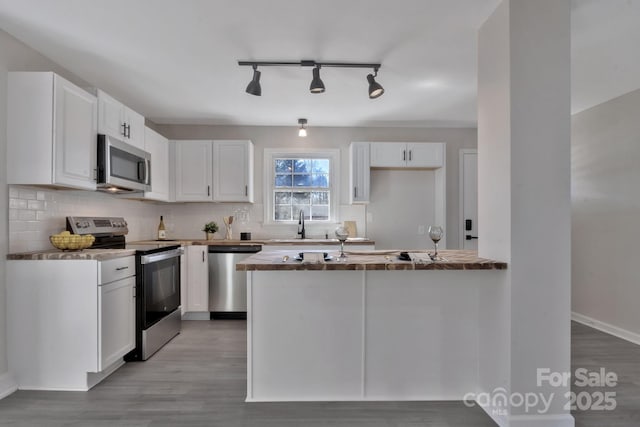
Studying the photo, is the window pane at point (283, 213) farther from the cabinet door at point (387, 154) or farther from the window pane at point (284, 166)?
the cabinet door at point (387, 154)

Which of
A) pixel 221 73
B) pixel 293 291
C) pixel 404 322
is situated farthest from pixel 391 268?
pixel 221 73

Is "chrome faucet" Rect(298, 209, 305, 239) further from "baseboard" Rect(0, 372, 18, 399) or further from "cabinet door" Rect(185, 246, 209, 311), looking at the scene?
"baseboard" Rect(0, 372, 18, 399)

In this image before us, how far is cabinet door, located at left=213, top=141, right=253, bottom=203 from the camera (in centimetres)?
429

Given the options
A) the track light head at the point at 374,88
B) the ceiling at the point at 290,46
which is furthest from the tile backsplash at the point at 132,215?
the track light head at the point at 374,88

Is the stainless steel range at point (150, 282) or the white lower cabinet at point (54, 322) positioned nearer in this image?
the white lower cabinet at point (54, 322)

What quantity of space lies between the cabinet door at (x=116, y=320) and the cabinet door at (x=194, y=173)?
1.66 meters

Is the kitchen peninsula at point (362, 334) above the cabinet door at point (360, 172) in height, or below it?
below

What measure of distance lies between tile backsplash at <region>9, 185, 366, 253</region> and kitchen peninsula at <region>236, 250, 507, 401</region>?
171 cm

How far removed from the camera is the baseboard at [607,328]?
326cm

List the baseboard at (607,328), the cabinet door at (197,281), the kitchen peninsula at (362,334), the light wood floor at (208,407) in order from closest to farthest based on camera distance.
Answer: the light wood floor at (208,407) < the kitchen peninsula at (362,334) < the baseboard at (607,328) < the cabinet door at (197,281)

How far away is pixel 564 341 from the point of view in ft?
6.18

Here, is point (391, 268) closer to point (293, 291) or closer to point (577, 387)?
point (293, 291)

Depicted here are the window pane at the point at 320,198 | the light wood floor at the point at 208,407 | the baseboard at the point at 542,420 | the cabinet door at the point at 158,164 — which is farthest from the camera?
the window pane at the point at 320,198

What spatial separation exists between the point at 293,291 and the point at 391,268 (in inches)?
25.0
